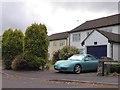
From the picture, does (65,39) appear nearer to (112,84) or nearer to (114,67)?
(114,67)

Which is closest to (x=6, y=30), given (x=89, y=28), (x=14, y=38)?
(x=14, y=38)

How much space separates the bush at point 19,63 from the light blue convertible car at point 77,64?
11.4 feet

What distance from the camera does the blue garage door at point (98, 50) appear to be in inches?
1078

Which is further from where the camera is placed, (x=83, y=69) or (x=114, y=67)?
(x=83, y=69)

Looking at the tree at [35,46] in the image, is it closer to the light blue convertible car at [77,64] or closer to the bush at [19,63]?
the bush at [19,63]

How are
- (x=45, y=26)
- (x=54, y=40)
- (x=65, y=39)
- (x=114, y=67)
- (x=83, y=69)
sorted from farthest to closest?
(x=54, y=40)
(x=65, y=39)
(x=45, y=26)
(x=83, y=69)
(x=114, y=67)

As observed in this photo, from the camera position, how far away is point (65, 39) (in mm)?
50531

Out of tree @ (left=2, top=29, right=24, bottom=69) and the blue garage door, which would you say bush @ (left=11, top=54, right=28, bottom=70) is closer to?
tree @ (left=2, top=29, right=24, bottom=69)

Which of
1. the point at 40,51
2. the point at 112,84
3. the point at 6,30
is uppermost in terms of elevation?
the point at 6,30

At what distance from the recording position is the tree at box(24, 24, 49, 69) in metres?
20.7

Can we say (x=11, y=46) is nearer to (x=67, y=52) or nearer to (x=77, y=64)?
(x=77, y=64)

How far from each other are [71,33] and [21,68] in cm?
2274

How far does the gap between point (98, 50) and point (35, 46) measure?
9854 millimetres

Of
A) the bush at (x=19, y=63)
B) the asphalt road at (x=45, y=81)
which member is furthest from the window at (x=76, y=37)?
the asphalt road at (x=45, y=81)
